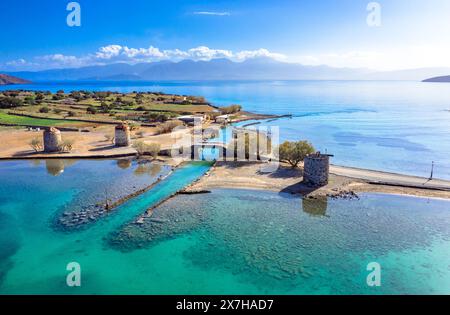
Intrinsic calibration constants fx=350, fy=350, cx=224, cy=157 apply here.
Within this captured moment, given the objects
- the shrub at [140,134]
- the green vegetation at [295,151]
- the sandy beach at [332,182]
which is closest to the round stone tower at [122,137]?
the shrub at [140,134]

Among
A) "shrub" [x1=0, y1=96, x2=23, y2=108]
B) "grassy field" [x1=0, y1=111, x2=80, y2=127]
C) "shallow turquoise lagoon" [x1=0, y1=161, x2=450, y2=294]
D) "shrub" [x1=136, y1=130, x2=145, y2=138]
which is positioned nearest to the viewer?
"shallow turquoise lagoon" [x1=0, y1=161, x2=450, y2=294]

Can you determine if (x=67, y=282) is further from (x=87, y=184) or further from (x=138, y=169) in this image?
(x=138, y=169)

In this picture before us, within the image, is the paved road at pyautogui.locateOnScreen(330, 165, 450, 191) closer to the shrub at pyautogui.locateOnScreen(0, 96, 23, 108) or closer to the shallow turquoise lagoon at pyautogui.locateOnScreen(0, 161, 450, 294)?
the shallow turquoise lagoon at pyautogui.locateOnScreen(0, 161, 450, 294)

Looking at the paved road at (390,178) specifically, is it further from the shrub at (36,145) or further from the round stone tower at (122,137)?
the shrub at (36,145)

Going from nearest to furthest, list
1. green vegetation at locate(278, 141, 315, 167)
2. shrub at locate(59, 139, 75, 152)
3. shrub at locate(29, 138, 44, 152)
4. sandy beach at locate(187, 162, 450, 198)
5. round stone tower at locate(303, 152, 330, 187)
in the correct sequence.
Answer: sandy beach at locate(187, 162, 450, 198), round stone tower at locate(303, 152, 330, 187), green vegetation at locate(278, 141, 315, 167), shrub at locate(59, 139, 75, 152), shrub at locate(29, 138, 44, 152)

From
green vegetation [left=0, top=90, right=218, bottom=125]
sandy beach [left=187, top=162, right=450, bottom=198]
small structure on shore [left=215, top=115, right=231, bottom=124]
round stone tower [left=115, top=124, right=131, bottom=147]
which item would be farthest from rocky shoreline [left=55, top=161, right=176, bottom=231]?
small structure on shore [left=215, top=115, right=231, bottom=124]

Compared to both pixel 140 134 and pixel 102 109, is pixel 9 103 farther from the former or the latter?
pixel 140 134
